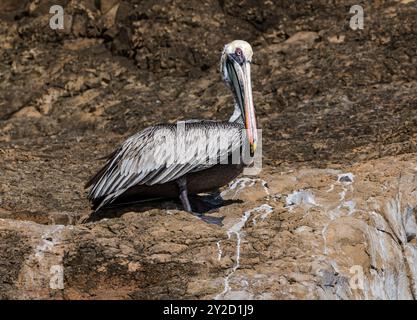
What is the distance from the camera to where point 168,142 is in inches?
350

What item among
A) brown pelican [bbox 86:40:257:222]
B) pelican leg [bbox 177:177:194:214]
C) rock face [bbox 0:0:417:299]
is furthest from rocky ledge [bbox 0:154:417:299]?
brown pelican [bbox 86:40:257:222]

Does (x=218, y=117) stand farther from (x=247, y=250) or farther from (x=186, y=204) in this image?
(x=247, y=250)

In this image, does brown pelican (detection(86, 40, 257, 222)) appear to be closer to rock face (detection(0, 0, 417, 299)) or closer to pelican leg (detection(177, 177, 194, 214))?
pelican leg (detection(177, 177, 194, 214))

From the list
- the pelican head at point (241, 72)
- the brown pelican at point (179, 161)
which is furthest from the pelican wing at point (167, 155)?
the pelican head at point (241, 72)

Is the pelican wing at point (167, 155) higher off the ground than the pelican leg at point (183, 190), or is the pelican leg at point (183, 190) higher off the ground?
the pelican wing at point (167, 155)

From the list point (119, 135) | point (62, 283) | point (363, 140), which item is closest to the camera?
point (62, 283)

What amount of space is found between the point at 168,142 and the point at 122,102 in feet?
15.9

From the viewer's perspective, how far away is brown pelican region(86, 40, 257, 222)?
8719 millimetres

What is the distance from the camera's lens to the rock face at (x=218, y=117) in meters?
7.68

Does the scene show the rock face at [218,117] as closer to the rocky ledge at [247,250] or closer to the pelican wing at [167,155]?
the rocky ledge at [247,250]

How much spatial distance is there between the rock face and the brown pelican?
0.75 ft

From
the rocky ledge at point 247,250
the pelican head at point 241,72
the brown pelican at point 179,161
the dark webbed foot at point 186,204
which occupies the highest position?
the pelican head at point 241,72
